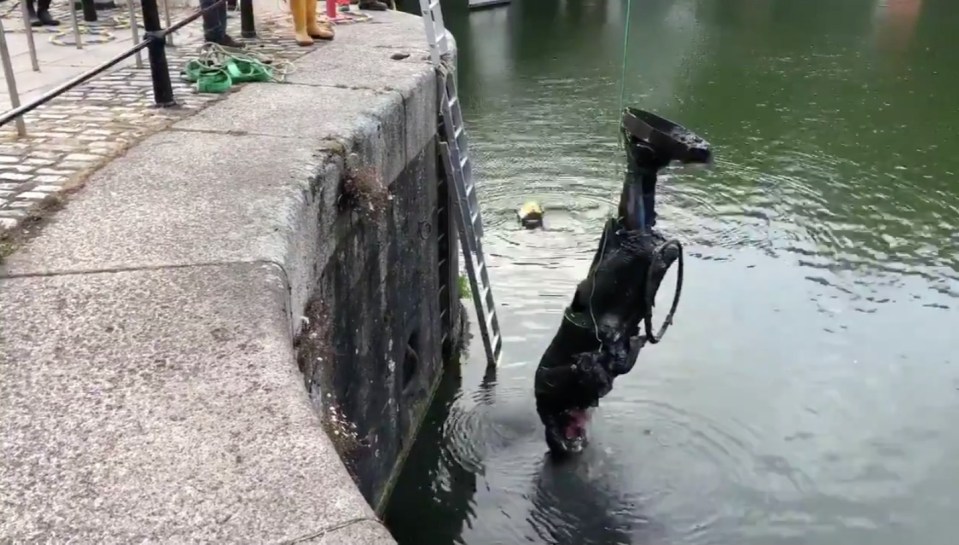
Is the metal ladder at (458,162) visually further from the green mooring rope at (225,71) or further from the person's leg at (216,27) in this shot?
the person's leg at (216,27)

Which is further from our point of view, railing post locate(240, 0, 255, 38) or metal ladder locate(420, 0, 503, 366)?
railing post locate(240, 0, 255, 38)

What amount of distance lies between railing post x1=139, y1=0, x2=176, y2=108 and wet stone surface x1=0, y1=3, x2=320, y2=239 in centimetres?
8

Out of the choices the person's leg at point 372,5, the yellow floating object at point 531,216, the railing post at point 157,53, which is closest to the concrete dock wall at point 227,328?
the railing post at point 157,53

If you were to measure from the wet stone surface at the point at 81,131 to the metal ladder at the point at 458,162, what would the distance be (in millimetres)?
1101

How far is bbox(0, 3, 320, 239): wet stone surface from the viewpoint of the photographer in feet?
14.2

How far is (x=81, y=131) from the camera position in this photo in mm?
5395

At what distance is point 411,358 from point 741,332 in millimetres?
3528

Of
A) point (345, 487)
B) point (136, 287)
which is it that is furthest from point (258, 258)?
point (345, 487)

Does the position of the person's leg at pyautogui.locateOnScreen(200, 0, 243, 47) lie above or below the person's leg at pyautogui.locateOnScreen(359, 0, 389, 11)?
above

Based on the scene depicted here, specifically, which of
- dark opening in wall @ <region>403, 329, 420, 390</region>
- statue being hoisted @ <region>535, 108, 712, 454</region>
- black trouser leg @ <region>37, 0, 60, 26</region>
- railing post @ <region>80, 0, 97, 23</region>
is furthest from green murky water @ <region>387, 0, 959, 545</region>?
black trouser leg @ <region>37, 0, 60, 26</region>

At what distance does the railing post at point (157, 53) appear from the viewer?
551 cm

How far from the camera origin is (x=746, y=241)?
35.7 feet

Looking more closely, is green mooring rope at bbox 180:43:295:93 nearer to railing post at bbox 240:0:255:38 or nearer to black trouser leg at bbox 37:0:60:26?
railing post at bbox 240:0:255:38

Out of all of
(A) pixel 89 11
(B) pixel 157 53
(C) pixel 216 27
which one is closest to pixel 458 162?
(C) pixel 216 27
